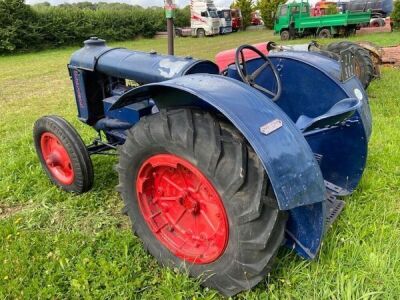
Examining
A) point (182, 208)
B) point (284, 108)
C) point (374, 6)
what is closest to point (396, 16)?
point (374, 6)

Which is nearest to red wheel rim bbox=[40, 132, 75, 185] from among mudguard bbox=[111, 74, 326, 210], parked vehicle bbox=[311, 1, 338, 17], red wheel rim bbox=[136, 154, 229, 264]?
red wheel rim bbox=[136, 154, 229, 264]

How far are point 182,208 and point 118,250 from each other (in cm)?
57

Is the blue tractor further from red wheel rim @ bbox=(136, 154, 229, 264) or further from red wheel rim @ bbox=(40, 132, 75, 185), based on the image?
red wheel rim @ bbox=(40, 132, 75, 185)

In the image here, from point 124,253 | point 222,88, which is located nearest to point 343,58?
point 222,88

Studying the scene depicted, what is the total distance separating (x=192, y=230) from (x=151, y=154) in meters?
0.48

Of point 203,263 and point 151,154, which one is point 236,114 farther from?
point 203,263

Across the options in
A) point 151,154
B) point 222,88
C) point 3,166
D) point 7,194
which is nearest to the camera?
point 222,88

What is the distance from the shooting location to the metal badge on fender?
1617mm

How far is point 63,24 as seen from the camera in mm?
21078

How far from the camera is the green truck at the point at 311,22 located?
57.8 feet

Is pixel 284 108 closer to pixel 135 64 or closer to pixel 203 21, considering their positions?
pixel 135 64

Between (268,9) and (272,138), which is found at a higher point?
(272,138)

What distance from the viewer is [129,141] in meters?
2.05

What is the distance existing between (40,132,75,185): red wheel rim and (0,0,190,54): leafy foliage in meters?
16.7
